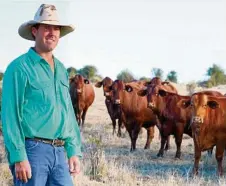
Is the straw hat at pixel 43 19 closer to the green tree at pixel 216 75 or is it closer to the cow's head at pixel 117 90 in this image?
the cow's head at pixel 117 90

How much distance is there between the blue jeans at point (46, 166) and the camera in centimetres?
430

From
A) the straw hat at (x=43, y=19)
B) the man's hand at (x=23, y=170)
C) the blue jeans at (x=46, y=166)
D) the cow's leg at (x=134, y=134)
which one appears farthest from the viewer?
the cow's leg at (x=134, y=134)

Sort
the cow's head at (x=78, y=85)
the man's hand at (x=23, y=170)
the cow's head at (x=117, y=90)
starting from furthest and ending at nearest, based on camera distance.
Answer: the cow's head at (x=78, y=85), the cow's head at (x=117, y=90), the man's hand at (x=23, y=170)

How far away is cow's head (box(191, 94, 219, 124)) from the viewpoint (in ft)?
33.8

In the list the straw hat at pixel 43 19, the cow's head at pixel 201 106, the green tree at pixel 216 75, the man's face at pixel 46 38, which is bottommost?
the green tree at pixel 216 75

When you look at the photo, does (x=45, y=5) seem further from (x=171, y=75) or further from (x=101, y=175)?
(x=171, y=75)

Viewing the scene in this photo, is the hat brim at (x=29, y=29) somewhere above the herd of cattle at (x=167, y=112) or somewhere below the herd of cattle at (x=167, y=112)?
above

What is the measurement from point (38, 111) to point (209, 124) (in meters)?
6.65

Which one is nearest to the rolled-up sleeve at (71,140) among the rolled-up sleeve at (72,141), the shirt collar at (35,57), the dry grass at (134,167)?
the rolled-up sleeve at (72,141)

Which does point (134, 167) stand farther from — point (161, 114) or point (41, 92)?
point (41, 92)

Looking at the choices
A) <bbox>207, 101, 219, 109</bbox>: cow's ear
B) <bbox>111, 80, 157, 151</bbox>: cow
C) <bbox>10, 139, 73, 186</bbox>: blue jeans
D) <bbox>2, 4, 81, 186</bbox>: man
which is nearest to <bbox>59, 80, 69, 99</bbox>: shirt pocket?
<bbox>2, 4, 81, 186</bbox>: man

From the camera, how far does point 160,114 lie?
1363 cm

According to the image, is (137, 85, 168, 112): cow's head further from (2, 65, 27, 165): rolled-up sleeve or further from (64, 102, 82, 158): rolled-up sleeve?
(2, 65, 27, 165): rolled-up sleeve

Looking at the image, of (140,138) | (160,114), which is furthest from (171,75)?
(160,114)
